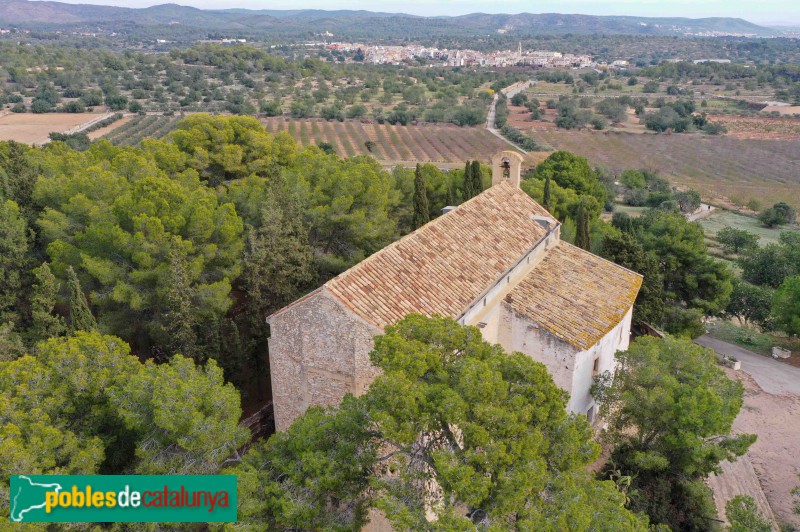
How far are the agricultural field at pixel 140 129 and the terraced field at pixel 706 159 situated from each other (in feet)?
172

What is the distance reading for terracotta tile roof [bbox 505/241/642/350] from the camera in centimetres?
1920

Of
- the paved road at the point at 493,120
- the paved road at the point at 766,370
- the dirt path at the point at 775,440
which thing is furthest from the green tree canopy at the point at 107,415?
the paved road at the point at 493,120

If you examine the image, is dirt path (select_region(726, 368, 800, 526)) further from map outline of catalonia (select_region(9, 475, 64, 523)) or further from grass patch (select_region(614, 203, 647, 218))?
grass patch (select_region(614, 203, 647, 218))

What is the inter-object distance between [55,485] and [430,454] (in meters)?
7.59

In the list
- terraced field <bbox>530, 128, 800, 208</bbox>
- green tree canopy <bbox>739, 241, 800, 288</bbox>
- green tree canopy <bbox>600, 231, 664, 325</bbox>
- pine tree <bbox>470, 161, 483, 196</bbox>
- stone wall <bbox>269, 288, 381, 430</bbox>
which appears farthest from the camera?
terraced field <bbox>530, 128, 800, 208</bbox>

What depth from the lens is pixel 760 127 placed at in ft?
320

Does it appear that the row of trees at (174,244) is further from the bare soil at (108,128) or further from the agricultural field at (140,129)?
the bare soil at (108,128)

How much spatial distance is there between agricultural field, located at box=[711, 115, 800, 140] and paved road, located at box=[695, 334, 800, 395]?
244 ft

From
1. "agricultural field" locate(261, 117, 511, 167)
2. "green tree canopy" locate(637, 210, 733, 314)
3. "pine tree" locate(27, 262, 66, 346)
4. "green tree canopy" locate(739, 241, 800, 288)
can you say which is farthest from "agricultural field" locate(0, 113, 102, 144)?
"green tree canopy" locate(739, 241, 800, 288)

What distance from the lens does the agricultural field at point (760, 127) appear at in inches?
3620

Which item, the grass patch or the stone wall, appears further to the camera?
the grass patch

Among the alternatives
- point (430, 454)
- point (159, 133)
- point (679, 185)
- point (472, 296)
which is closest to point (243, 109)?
point (159, 133)

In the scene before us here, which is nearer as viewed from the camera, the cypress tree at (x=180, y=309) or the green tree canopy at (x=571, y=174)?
the cypress tree at (x=180, y=309)

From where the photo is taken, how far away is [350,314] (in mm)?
15297
